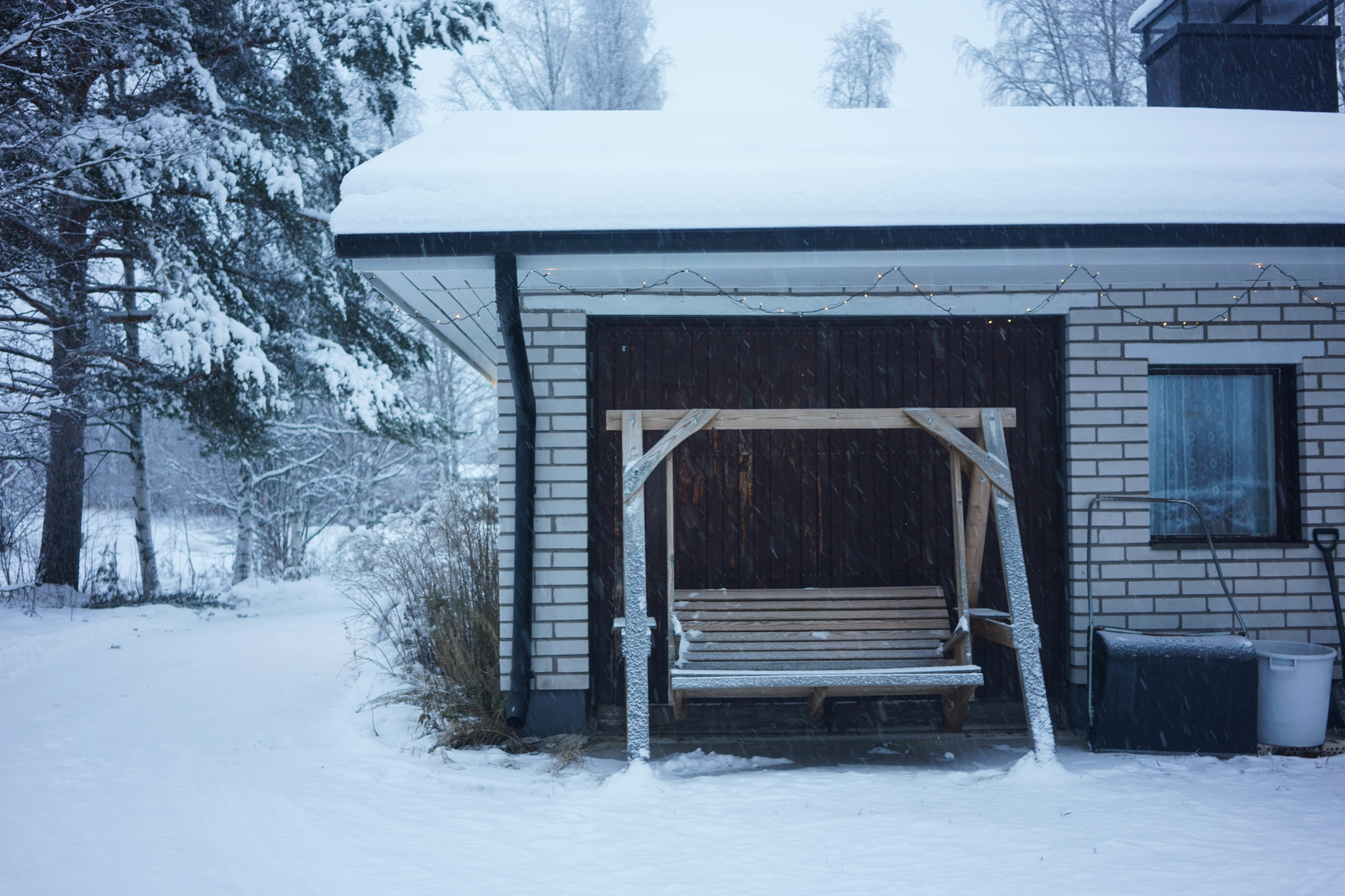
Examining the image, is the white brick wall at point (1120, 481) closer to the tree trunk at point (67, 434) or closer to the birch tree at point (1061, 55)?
the tree trunk at point (67, 434)

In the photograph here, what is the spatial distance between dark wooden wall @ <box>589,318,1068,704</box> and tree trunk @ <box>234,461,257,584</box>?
35.9ft

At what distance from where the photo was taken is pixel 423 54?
10992mm

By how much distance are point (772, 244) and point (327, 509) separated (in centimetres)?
1575

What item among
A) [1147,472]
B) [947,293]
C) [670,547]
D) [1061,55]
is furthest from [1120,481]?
[1061,55]

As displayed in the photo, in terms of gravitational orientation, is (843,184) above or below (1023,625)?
above

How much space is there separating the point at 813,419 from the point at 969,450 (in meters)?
0.82

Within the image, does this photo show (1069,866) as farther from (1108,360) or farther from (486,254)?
(486,254)

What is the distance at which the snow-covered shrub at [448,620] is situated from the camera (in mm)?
5000

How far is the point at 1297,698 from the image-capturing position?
4551 mm

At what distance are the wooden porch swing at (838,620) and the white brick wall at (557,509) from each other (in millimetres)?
525

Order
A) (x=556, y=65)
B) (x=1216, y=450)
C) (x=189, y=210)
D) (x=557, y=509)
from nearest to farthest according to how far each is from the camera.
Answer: (x=557, y=509)
(x=1216, y=450)
(x=189, y=210)
(x=556, y=65)

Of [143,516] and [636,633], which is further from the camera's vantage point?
[143,516]

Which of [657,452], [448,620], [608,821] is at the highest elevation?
[657,452]

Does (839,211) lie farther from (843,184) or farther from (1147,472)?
(1147,472)
